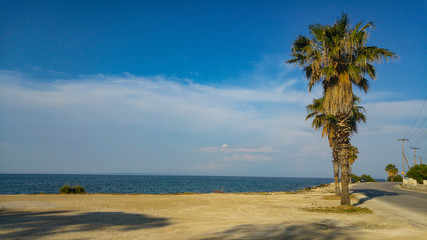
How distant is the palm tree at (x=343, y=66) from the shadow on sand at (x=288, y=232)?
23.1ft

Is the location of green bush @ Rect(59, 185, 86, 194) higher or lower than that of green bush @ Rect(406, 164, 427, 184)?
lower

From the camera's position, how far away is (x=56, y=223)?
10.8 m

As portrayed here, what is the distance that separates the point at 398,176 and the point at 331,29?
9743 centimetres

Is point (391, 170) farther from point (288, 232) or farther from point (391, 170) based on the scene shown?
point (288, 232)

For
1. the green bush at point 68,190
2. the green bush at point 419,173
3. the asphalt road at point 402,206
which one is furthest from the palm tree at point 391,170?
the green bush at point 68,190

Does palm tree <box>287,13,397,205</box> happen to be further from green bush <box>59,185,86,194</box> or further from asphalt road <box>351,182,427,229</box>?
green bush <box>59,185,86,194</box>

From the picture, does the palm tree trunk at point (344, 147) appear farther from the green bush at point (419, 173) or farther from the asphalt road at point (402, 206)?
the green bush at point (419, 173)

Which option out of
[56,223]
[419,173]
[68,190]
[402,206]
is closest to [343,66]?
[402,206]

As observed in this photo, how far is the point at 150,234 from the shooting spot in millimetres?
9453

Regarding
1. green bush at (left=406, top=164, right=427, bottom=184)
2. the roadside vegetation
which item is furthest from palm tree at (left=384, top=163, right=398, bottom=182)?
green bush at (left=406, top=164, right=427, bottom=184)

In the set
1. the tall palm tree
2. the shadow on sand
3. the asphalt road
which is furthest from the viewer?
the tall palm tree

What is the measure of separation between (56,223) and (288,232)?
8.29m

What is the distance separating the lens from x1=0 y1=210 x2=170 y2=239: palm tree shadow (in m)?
9.31

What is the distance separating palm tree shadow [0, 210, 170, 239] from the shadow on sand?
2.92m
